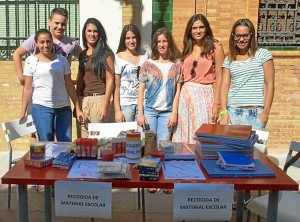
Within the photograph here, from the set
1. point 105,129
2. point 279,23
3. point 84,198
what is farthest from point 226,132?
point 279,23

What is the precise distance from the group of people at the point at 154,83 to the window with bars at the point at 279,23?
7.32ft

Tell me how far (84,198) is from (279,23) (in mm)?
4694

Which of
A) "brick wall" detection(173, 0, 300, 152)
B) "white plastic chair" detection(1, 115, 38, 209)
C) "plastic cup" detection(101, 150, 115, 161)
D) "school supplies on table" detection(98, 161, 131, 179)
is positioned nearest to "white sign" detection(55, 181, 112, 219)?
"school supplies on table" detection(98, 161, 131, 179)

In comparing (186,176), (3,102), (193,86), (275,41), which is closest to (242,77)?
(193,86)

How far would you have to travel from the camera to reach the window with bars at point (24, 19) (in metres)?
5.77

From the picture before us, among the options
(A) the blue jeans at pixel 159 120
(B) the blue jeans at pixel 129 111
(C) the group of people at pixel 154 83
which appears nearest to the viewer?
(C) the group of people at pixel 154 83

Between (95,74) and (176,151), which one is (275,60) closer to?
(95,74)

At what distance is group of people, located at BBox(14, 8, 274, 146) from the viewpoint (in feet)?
12.1

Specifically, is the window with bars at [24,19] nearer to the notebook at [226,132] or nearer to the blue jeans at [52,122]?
the blue jeans at [52,122]

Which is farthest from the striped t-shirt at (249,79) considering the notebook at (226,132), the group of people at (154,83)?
the notebook at (226,132)

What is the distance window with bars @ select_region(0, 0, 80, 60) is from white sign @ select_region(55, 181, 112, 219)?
388cm

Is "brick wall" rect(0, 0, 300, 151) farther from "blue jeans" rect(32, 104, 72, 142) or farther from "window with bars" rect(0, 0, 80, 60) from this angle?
"blue jeans" rect(32, 104, 72, 142)

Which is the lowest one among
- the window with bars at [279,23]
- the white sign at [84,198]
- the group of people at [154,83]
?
the white sign at [84,198]

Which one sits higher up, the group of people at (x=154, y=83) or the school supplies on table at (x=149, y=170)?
the group of people at (x=154, y=83)
